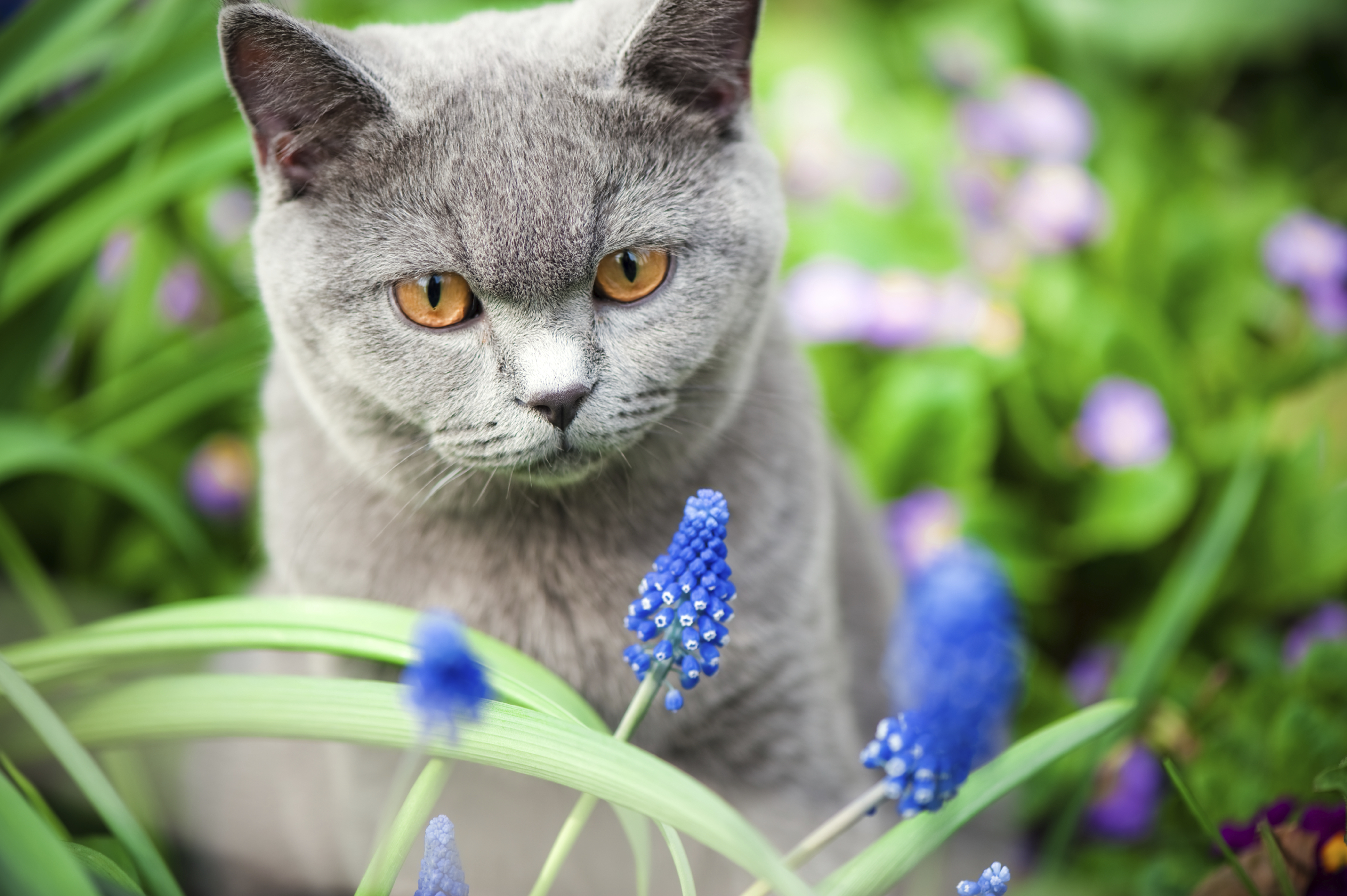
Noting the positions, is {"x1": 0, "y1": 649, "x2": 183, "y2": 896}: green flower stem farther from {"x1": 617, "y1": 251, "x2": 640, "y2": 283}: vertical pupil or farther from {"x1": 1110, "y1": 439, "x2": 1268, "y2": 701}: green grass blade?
{"x1": 1110, "y1": 439, "x2": 1268, "y2": 701}: green grass blade

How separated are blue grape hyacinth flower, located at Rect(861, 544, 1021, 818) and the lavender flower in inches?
13.3

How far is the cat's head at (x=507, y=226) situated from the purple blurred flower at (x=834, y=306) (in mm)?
883

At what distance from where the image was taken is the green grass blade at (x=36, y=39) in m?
1.40

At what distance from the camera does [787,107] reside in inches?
96.0

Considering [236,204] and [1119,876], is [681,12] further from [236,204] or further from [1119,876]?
[236,204]

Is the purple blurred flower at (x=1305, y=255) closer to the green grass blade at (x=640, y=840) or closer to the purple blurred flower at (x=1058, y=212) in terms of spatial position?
the purple blurred flower at (x=1058, y=212)

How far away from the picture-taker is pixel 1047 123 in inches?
87.5

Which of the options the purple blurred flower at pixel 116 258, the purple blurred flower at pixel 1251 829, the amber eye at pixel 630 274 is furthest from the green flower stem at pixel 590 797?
the purple blurred flower at pixel 116 258

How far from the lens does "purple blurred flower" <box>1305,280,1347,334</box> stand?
1953mm

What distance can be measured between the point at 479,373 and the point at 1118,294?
5.10ft

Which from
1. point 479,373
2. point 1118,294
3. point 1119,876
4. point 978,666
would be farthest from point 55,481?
point 1118,294

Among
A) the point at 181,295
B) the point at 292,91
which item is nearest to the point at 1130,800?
the point at 292,91

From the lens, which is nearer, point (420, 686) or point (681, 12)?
point (420, 686)

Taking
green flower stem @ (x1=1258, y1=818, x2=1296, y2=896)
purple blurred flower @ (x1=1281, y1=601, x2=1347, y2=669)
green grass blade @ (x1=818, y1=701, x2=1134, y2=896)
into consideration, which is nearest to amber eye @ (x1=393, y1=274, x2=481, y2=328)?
green grass blade @ (x1=818, y1=701, x2=1134, y2=896)
